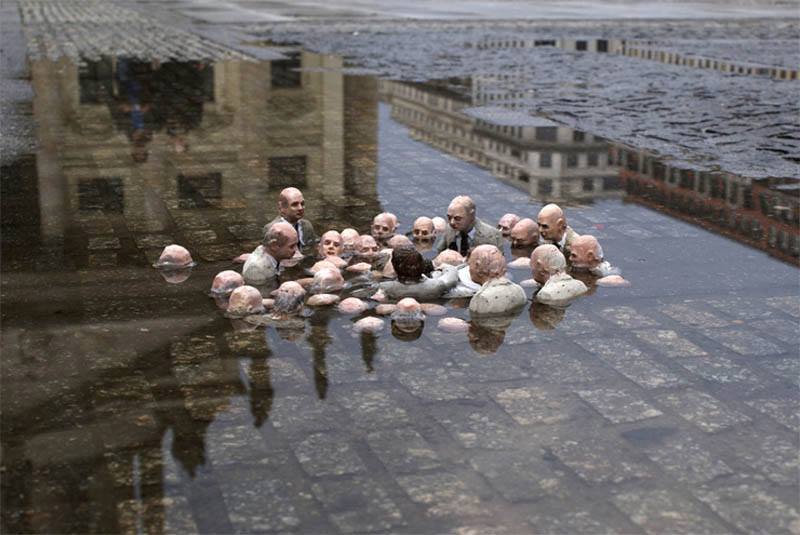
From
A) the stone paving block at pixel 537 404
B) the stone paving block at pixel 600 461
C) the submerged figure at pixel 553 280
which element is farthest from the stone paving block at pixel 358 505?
the submerged figure at pixel 553 280

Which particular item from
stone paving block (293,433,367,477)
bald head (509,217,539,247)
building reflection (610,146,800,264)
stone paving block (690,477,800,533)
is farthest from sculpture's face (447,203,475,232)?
stone paving block (690,477,800,533)

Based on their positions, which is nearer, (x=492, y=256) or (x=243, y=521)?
(x=243, y=521)

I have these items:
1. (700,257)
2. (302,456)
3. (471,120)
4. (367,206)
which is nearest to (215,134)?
(471,120)

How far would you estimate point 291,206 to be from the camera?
762 centimetres

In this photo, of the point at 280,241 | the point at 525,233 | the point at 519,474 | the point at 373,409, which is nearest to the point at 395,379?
the point at 373,409

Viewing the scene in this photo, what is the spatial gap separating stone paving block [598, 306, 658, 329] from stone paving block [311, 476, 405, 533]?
7.47 ft

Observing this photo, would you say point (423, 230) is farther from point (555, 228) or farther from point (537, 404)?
point (537, 404)

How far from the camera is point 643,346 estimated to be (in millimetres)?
5828

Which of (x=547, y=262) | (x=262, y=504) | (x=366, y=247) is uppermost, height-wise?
(x=547, y=262)

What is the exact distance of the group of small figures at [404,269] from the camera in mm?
6348

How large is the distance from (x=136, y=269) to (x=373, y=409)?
8.92ft

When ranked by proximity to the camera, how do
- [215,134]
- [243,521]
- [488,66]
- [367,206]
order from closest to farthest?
[243,521] → [367,206] → [215,134] → [488,66]

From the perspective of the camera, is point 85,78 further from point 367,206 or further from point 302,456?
point 302,456

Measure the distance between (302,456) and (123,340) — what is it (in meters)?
1.70
